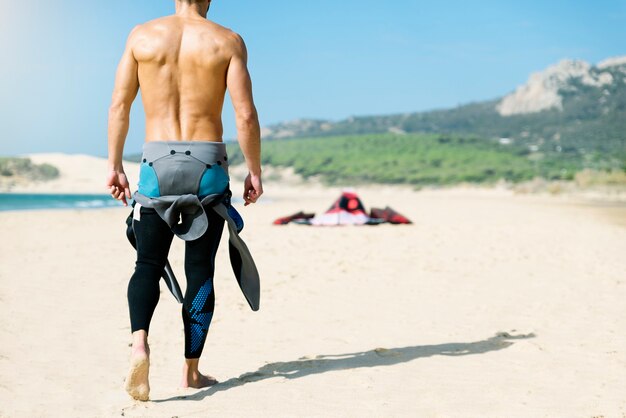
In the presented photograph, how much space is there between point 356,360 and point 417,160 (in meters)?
67.6

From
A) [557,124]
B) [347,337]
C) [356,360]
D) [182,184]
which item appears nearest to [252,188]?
[182,184]

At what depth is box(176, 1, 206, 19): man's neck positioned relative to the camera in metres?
4.26

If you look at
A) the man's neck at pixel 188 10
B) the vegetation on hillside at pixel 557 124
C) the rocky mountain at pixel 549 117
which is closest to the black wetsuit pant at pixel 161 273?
the man's neck at pixel 188 10

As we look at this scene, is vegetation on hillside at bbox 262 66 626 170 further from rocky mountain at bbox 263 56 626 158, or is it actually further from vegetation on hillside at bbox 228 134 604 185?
vegetation on hillside at bbox 228 134 604 185

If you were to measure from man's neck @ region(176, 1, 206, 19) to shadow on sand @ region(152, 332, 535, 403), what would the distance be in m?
2.20

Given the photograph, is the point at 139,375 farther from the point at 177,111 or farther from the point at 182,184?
the point at 177,111

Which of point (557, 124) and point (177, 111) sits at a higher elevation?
point (557, 124)

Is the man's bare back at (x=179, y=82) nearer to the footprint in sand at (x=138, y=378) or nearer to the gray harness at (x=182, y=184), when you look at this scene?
the gray harness at (x=182, y=184)

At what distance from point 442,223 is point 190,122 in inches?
534

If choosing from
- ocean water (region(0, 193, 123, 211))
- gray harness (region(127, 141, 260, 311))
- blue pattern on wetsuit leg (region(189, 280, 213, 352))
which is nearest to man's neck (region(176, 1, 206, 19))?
gray harness (region(127, 141, 260, 311))

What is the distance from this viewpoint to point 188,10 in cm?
427

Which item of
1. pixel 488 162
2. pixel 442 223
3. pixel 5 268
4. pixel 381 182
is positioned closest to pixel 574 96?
pixel 488 162

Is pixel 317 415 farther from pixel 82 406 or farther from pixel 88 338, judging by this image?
pixel 88 338

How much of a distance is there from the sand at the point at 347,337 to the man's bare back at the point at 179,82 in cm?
141
